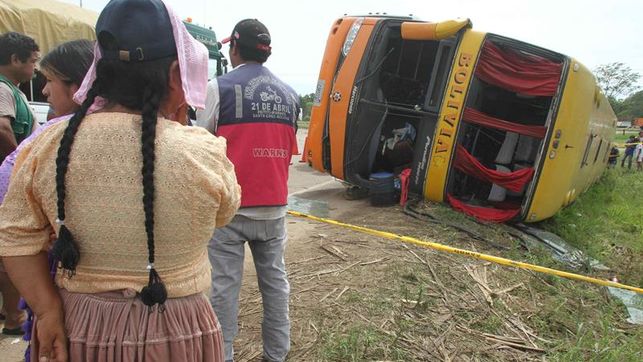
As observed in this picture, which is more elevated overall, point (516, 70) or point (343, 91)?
point (516, 70)

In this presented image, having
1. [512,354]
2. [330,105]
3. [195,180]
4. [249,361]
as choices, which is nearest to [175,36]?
[195,180]

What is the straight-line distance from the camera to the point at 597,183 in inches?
503

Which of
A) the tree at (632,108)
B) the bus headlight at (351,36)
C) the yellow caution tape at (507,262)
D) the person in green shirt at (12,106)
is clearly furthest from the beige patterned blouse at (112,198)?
the tree at (632,108)

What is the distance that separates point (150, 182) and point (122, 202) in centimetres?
10

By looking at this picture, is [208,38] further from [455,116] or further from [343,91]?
[455,116]

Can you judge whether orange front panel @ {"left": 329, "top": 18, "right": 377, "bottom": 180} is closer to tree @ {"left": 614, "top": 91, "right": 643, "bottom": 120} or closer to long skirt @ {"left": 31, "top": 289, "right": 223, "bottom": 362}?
long skirt @ {"left": 31, "top": 289, "right": 223, "bottom": 362}

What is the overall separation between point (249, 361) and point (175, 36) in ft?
7.27

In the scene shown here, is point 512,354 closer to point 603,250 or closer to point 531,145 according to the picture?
point 603,250

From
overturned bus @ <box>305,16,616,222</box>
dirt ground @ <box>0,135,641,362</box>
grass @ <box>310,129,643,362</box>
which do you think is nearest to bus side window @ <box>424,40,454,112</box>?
overturned bus @ <box>305,16,616,222</box>

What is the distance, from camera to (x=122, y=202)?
1.13 meters

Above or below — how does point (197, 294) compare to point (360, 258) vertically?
above

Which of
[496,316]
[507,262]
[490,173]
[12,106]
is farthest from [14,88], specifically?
[490,173]

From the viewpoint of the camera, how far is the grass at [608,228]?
594 centimetres

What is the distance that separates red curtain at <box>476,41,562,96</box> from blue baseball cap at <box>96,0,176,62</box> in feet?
19.2
